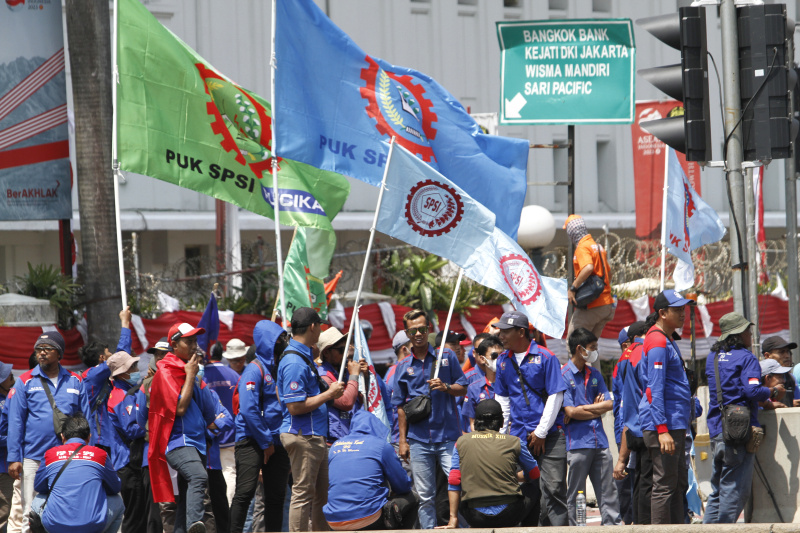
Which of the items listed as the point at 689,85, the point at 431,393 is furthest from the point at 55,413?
the point at 689,85

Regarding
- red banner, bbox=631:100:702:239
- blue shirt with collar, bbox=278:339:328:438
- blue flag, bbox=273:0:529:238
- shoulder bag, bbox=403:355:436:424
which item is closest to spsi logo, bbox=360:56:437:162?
blue flag, bbox=273:0:529:238

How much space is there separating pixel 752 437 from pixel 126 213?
17.2 m

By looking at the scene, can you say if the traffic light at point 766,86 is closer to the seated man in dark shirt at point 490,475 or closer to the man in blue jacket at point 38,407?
the seated man in dark shirt at point 490,475

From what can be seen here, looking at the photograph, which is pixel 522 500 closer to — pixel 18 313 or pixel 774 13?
pixel 774 13

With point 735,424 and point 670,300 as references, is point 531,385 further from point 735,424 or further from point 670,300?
point 735,424

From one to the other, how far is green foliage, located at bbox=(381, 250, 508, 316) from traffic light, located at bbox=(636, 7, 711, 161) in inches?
281

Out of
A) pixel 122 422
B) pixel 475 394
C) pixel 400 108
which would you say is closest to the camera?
pixel 122 422

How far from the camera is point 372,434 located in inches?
313

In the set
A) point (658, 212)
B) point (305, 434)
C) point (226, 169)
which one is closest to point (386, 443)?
point (305, 434)

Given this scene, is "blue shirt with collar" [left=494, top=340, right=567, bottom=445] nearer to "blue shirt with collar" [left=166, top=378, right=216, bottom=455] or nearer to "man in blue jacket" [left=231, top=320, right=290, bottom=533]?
"man in blue jacket" [left=231, top=320, right=290, bottom=533]

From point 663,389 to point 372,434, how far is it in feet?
7.15

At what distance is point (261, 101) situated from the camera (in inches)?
455

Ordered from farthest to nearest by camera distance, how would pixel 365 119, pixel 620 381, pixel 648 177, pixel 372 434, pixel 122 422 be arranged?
pixel 648 177 → pixel 365 119 → pixel 620 381 → pixel 122 422 → pixel 372 434

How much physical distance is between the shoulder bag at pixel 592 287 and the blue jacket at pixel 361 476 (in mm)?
4715
